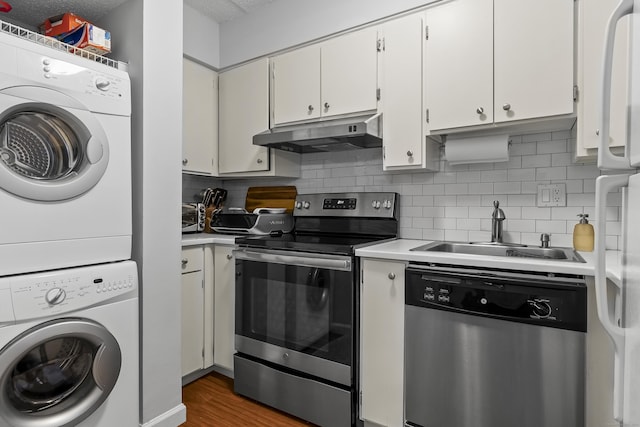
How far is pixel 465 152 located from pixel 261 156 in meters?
1.41

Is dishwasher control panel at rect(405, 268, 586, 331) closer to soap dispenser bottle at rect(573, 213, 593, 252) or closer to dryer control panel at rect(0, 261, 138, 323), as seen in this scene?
soap dispenser bottle at rect(573, 213, 593, 252)

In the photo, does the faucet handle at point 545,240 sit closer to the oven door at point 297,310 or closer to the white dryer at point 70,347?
the oven door at point 297,310

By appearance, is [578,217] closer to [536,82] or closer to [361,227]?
[536,82]

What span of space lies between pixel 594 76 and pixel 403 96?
2.90ft

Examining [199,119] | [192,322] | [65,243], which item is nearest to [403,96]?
[199,119]

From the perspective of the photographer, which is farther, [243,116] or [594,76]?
[243,116]

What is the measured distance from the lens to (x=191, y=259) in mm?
2287

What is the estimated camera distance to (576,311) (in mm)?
1329

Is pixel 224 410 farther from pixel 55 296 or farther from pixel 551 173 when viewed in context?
pixel 551 173

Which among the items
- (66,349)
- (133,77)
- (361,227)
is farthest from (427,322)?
(133,77)

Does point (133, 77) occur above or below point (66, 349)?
above

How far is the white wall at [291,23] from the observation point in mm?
2201

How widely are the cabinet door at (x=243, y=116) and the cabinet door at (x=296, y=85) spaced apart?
11 cm

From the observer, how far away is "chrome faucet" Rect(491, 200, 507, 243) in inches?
78.9
